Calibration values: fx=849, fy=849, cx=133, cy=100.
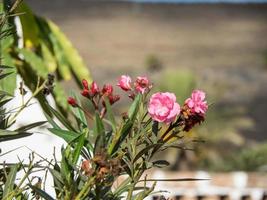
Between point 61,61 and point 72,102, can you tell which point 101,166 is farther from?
point 61,61

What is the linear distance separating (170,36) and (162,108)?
171ft

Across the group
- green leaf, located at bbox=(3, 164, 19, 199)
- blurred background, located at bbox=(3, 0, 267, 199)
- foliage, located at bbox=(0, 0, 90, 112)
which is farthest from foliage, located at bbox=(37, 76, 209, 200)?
blurred background, located at bbox=(3, 0, 267, 199)

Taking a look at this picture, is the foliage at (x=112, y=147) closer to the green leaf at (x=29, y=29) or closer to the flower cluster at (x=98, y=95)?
the flower cluster at (x=98, y=95)

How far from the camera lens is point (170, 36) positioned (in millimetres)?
53938

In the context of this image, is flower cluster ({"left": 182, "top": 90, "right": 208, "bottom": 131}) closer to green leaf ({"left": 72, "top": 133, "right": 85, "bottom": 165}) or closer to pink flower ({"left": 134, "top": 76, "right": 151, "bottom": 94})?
pink flower ({"left": 134, "top": 76, "right": 151, "bottom": 94})

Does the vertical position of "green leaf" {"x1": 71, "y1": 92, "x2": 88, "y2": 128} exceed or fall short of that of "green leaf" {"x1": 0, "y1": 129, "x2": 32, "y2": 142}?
it exceeds it

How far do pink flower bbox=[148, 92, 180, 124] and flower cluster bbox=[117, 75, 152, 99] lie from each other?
106 millimetres

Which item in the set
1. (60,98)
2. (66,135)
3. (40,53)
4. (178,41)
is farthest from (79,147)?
(178,41)

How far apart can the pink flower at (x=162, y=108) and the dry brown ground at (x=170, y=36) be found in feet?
124

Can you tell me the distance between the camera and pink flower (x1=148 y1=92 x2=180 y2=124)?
6.73 ft

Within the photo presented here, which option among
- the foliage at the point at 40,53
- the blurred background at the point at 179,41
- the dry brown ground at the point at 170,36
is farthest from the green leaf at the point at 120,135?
the dry brown ground at the point at 170,36

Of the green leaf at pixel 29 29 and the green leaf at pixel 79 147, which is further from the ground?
the green leaf at pixel 29 29

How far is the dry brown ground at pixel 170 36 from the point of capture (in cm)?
4509

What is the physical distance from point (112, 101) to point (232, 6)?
59.7 m
